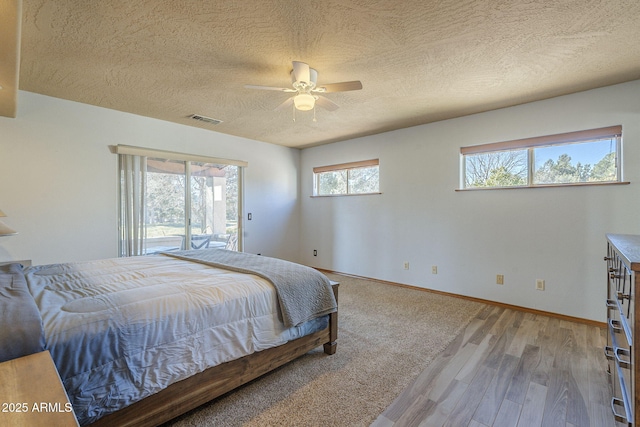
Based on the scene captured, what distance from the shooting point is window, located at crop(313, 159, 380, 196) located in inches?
187

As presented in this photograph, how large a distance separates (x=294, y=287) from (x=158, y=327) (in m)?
0.86

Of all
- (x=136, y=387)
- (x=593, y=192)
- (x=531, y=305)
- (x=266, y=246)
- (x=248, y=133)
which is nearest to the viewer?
(x=136, y=387)

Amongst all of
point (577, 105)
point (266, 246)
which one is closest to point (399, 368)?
point (577, 105)

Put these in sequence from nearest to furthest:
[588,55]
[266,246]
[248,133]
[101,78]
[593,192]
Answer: [588,55] → [101,78] → [593,192] → [248,133] → [266,246]

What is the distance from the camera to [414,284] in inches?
165

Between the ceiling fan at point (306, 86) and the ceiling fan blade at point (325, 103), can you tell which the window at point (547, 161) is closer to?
the ceiling fan blade at point (325, 103)

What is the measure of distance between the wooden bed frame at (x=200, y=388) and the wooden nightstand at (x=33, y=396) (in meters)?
0.62

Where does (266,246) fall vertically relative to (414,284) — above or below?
above

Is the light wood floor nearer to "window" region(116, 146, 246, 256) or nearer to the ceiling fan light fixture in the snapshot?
the ceiling fan light fixture

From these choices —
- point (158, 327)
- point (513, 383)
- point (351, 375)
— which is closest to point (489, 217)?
point (513, 383)

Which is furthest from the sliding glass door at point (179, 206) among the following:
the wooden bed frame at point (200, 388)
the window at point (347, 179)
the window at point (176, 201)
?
the wooden bed frame at point (200, 388)

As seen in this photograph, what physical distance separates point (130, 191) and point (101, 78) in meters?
1.40

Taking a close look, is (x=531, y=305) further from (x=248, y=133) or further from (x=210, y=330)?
(x=248, y=133)

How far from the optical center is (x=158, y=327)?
55.6 inches
